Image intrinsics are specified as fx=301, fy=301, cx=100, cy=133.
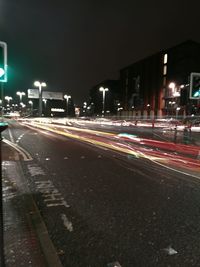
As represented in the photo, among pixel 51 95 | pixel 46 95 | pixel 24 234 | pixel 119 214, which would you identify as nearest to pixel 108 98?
pixel 51 95

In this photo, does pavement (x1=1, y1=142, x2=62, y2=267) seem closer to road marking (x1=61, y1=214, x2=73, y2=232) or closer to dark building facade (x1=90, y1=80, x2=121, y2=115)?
road marking (x1=61, y1=214, x2=73, y2=232)

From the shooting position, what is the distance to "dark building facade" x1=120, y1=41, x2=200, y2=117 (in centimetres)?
8262

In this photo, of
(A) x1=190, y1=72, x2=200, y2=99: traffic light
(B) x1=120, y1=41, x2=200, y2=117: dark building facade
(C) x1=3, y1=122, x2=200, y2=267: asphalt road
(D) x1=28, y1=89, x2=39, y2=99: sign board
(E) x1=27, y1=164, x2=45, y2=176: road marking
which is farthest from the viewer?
(D) x1=28, y1=89, x2=39, y2=99: sign board

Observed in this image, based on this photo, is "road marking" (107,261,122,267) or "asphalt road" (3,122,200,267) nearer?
"road marking" (107,261,122,267)

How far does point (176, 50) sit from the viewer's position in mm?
86250

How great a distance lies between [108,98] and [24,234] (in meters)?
140

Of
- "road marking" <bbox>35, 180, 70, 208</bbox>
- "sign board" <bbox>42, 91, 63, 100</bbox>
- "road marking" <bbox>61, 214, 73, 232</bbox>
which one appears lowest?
"road marking" <bbox>35, 180, 70, 208</bbox>

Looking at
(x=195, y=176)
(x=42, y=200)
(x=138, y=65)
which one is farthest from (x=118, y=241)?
(x=138, y=65)

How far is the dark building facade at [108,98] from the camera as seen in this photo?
137 meters

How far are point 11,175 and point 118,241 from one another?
516 centimetres

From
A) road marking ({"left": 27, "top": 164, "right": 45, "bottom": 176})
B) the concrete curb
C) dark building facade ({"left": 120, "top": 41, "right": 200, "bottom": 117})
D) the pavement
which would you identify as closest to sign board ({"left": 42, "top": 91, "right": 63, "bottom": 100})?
dark building facade ({"left": 120, "top": 41, "right": 200, "bottom": 117})

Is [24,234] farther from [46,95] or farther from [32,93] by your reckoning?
[46,95]

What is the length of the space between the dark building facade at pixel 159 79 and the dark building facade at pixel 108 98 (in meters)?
14.2

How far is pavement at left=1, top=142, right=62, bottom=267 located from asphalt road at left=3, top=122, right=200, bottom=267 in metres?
0.15
